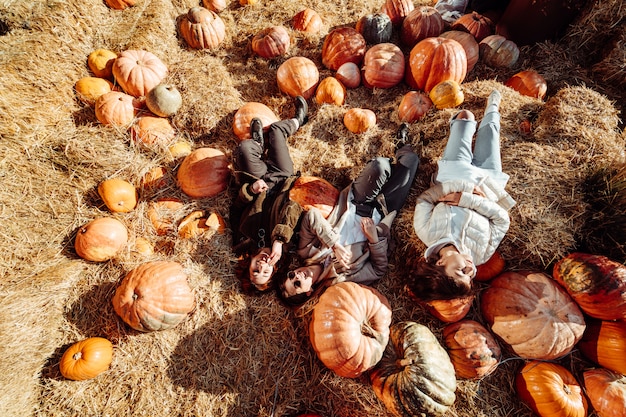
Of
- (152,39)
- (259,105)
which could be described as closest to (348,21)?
(259,105)

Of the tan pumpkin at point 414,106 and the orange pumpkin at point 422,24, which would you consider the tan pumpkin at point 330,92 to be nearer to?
the tan pumpkin at point 414,106

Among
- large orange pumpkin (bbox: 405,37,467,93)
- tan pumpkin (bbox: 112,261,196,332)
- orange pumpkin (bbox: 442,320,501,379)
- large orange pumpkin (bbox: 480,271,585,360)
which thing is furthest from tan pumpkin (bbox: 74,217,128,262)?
large orange pumpkin (bbox: 405,37,467,93)

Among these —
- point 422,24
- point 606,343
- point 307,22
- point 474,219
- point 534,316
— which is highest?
point 422,24

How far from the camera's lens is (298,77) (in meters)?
4.56

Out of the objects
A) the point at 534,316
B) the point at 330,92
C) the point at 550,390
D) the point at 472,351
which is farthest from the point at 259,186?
the point at 550,390

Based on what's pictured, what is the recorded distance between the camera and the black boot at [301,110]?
4417 mm

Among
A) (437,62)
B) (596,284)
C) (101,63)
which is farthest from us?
(101,63)

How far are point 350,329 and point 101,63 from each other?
4.83 m

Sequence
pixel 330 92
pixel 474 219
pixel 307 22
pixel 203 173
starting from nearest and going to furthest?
pixel 474 219, pixel 203 173, pixel 330 92, pixel 307 22

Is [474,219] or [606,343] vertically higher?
[474,219]

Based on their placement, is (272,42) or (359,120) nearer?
(359,120)

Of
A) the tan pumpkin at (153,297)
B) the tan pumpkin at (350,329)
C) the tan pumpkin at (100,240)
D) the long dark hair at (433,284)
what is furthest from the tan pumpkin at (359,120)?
the tan pumpkin at (100,240)

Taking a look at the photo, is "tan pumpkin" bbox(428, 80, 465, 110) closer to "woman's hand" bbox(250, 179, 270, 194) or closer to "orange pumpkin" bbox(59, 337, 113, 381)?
"woman's hand" bbox(250, 179, 270, 194)

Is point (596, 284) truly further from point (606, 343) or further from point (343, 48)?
point (343, 48)
